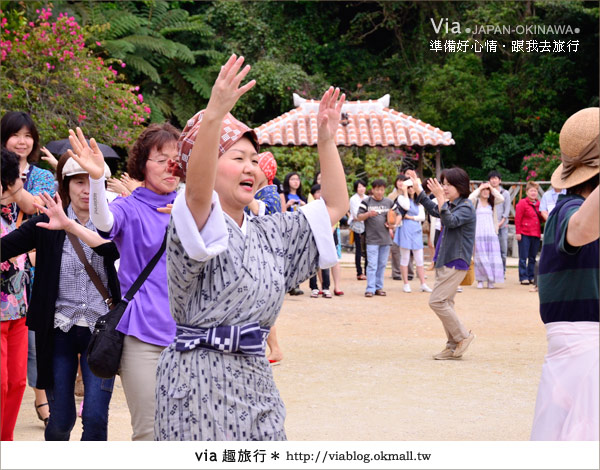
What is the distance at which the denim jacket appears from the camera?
26.1 ft

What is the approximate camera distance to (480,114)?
25.9 m

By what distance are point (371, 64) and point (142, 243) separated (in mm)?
26003

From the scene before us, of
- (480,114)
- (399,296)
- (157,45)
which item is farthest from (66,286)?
(480,114)

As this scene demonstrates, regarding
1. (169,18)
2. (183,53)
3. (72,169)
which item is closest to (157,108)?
(183,53)

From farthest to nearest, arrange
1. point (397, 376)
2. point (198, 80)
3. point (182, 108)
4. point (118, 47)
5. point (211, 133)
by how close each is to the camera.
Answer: point (182, 108) → point (198, 80) → point (118, 47) → point (397, 376) → point (211, 133)

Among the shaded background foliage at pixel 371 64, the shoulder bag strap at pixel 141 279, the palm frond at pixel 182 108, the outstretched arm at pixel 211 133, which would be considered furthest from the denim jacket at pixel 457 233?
the palm frond at pixel 182 108

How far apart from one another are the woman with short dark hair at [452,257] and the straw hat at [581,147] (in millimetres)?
4472

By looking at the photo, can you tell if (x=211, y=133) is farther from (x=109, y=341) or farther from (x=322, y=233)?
(x=109, y=341)

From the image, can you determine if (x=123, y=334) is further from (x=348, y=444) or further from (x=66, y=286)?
(x=348, y=444)

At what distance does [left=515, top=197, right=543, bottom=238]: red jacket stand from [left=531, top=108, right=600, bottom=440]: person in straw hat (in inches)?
449

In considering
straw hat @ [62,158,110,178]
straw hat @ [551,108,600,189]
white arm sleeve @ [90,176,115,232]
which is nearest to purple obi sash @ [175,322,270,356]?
white arm sleeve @ [90,176,115,232]

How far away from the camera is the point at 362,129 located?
1977cm

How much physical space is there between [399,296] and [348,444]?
981 cm

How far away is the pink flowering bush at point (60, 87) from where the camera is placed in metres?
13.0
